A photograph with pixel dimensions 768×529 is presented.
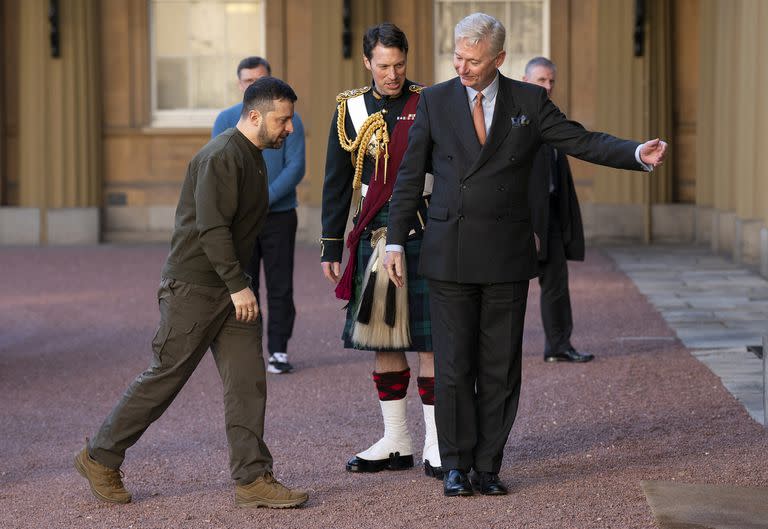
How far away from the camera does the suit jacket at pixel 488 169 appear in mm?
5316

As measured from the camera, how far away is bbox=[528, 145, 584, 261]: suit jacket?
27.3ft

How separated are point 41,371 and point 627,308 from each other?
15.5 ft

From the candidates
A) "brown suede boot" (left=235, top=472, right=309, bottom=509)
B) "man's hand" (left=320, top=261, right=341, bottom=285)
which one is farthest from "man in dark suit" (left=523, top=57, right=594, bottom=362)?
"brown suede boot" (left=235, top=472, right=309, bottom=509)

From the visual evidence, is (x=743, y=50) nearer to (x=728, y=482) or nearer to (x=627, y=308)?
(x=627, y=308)

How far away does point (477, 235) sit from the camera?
5.33 m

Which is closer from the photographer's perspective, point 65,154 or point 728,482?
point 728,482

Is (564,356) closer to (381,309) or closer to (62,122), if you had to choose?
(381,309)

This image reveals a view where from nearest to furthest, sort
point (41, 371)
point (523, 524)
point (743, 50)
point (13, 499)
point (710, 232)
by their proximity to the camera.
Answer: point (523, 524) < point (13, 499) < point (41, 371) < point (743, 50) < point (710, 232)

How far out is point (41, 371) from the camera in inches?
345

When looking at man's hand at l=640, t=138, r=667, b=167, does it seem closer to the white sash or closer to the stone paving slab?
the white sash

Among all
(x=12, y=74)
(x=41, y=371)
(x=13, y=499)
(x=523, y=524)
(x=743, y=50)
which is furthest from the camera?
(x=12, y=74)

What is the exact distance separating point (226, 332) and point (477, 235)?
0.99 metres

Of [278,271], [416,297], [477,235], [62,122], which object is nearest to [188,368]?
[416,297]

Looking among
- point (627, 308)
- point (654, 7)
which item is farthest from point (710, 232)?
point (627, 308)
